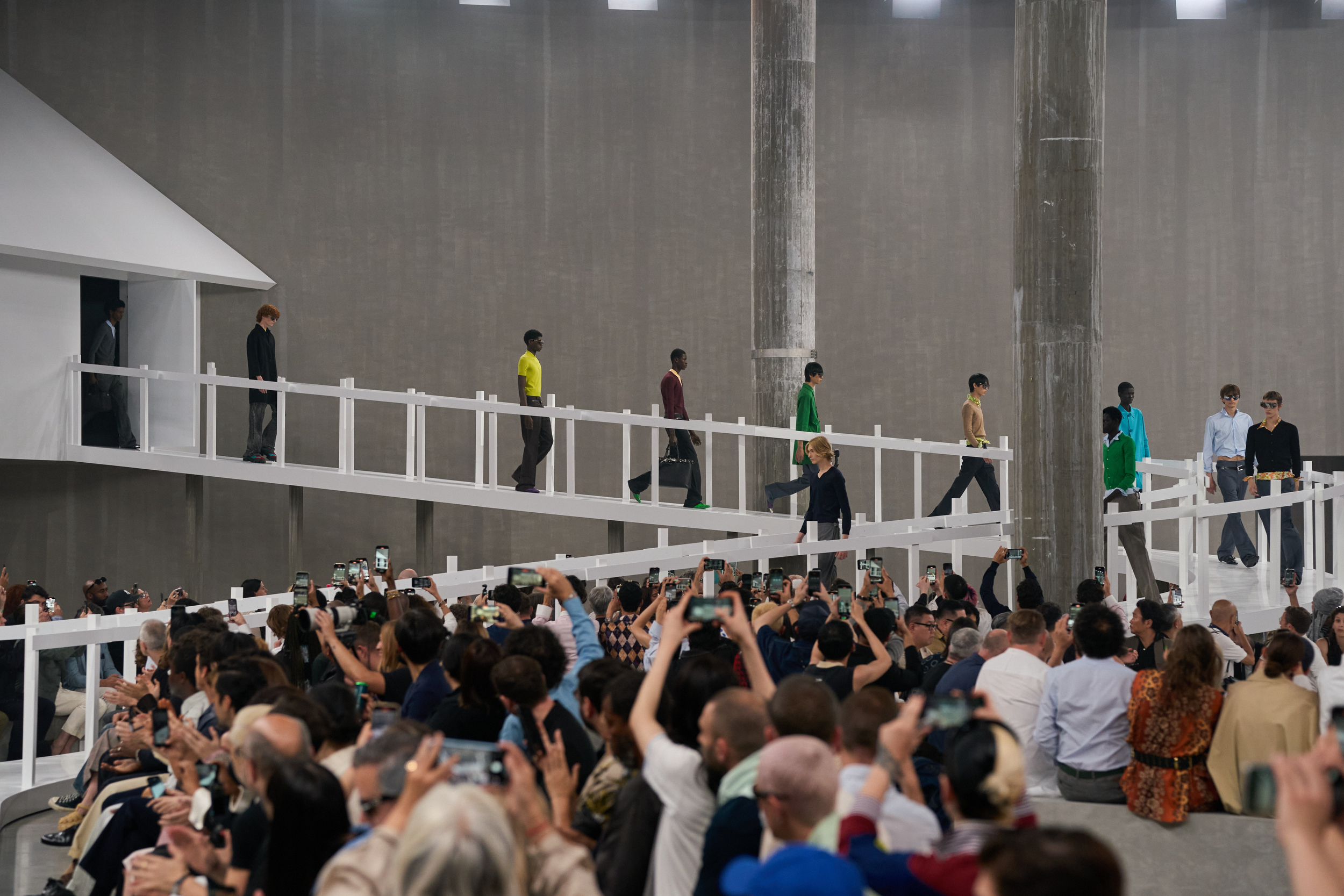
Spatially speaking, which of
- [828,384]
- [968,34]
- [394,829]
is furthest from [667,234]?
[394,829]

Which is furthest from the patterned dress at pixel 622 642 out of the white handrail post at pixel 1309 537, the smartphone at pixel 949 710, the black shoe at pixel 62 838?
the white handrail post at pixel 1309 537

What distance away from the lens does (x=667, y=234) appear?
57.8 ft

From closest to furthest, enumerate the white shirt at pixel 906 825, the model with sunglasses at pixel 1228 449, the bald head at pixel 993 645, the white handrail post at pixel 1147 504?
1. the white shirt at pixel 906 825
2. the bald head at pixel 993 645
3. the white handrail post at pixel 1147 504
4. the model with sunglasses at pixel 1228 449

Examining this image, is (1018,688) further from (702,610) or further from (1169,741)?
(702,610)

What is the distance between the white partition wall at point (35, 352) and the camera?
13.8 metres

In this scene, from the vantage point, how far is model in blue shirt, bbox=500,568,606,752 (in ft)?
15.8

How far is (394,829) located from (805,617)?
12.0 ft

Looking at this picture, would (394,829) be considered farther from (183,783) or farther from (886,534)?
(886,534)

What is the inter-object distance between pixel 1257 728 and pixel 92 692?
5638 mm

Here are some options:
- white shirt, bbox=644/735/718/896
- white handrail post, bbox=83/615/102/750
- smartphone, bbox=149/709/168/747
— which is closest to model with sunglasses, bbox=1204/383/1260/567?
white handrail post, bbox=83/615/102/750

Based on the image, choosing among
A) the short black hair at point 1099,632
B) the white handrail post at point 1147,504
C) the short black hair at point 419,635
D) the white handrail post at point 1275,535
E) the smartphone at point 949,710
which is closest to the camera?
the smartphone at point 949,710

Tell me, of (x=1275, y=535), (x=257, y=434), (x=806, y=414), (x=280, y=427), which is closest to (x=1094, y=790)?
(x=1275, y=535)

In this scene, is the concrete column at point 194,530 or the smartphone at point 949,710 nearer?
the smartphone at point 949,710

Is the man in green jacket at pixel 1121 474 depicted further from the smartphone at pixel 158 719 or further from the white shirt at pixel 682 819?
the white shirt at pixel 682 819
